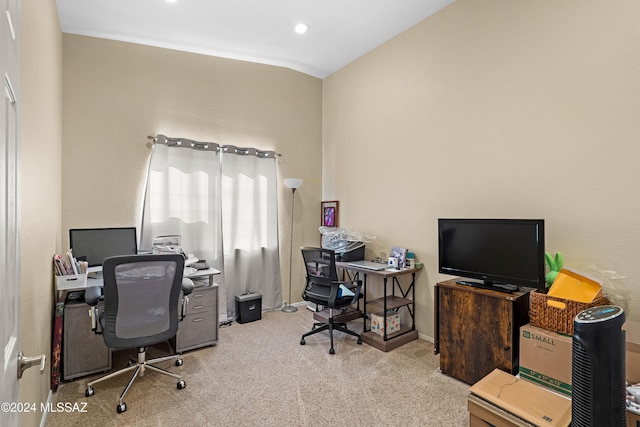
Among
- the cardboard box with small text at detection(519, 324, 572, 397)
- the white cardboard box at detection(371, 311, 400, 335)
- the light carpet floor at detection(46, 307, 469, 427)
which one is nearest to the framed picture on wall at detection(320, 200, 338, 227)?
the white cardboard box at detection(371, 311, 400, 335)

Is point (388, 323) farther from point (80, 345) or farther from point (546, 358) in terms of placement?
point (80, 345)

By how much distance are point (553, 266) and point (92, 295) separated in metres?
3.41

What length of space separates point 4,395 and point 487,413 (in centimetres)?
215

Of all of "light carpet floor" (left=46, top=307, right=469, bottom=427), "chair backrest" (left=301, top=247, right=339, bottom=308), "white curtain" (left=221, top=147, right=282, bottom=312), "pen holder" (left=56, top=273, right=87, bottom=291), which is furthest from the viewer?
"white curtain" (left=221, top=147, right=282, bottom=312)

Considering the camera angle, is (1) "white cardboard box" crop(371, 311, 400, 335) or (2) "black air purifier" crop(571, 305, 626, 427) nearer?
(2) "black air purifier" crop(571, 305, 626, 427)

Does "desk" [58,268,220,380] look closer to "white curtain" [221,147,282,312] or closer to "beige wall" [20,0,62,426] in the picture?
"beige wall" [20,0,62,426]

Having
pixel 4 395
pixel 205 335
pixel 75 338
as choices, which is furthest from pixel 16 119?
pixel 205 335

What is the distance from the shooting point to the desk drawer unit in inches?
123

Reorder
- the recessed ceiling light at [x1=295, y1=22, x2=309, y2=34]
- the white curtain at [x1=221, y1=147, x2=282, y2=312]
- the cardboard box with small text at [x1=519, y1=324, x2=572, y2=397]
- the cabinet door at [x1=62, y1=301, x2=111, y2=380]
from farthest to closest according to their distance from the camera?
the white curtain at [x1=221, y1=147, x2=282, y2=312] → the recessed ceiling light at [x1=295, y1=22, x2=309, y2=34] → the cabinet door at [x1=62, y1=301, x2=111, y2=380] → the cardboard box with small text at [x1=519, y1=324, x2=572, y2=397]

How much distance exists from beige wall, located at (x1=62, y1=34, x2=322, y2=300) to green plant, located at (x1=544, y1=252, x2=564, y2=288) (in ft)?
9.86

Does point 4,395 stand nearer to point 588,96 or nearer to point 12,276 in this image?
point 12,276

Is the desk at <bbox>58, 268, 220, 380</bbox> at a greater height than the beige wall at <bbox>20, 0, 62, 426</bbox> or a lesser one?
lesser

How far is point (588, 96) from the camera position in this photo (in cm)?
231

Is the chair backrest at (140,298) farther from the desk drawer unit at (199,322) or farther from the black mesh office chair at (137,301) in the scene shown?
the desk drawer unit at (199,322)
